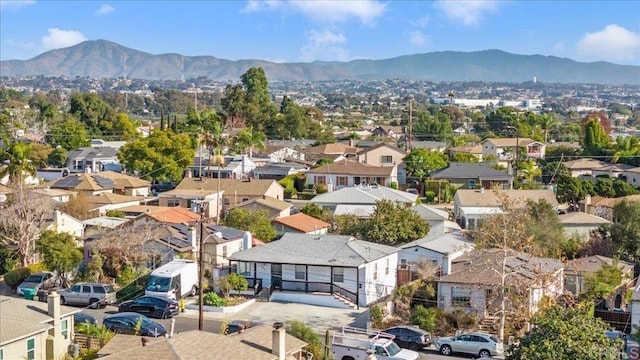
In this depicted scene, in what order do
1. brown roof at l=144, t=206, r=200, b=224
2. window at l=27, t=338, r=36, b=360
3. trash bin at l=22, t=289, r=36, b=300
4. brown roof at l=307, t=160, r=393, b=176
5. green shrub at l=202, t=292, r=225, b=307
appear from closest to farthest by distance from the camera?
window at l=27, t=338, r=36, b=360 < green shrub at l=202, t=292, r=225, b=307 < trash bin at l=22, t=289, r=36, b=300 < brown roof at l=144, t=206, r=200, b=224 < brown roof at l=307, t=160, r=393, b=176

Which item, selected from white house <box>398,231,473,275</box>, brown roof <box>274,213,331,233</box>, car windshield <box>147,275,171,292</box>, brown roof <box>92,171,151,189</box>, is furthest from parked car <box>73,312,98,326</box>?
brown roof <box>92,171,151,189</box>

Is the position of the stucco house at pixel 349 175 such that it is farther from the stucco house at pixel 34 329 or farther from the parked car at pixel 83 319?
the stucco house at pixel 34 329

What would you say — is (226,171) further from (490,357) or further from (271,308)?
(490,357)

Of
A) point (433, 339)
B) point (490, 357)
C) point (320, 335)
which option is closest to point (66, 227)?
point (320, 335)

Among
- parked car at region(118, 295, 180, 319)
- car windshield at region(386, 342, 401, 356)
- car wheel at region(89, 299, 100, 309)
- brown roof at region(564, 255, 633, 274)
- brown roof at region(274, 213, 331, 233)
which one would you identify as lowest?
car wheel at region(89, 299, 100, 309)

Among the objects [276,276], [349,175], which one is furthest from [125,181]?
[276,276]

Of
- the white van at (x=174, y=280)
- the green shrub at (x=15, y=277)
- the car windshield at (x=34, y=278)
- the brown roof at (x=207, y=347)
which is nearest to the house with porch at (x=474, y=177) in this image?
the white van at (x=174, y=280)

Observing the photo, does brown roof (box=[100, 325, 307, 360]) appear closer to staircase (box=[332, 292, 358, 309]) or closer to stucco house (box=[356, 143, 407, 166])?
staircase (box=[332, 292, 358, 309])
